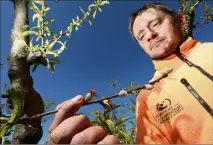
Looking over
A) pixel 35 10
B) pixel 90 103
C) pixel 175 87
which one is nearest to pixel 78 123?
pixel 90 103

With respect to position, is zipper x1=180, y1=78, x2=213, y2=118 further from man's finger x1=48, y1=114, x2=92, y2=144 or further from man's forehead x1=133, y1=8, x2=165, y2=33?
man's finger x1=48, y1=114, x2=92, y2=144

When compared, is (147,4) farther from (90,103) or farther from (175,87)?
(90,103)

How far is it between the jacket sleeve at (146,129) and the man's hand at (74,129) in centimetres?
79

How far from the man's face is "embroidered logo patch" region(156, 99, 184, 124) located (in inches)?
20.1

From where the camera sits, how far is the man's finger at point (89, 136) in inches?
27.0

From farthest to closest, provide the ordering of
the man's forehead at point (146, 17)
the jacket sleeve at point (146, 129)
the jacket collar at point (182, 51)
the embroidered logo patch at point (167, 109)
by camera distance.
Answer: the man's forehead at point (146, 17) < the jacket collar at point (182, 51) < the embroidered logo patch at point (167, 109) < the jacket sleeve at point (146, 129)

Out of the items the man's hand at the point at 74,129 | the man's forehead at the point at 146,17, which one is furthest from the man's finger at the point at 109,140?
the man's forehead at the point at 146,17

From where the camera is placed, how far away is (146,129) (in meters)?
1.57

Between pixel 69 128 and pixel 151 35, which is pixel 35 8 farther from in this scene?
pixel 69 128

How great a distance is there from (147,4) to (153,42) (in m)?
0.66

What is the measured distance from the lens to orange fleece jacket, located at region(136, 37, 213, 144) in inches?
59.4

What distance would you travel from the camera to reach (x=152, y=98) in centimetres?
178

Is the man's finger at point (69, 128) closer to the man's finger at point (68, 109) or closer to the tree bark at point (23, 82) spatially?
the man's finger at point (68, 109)

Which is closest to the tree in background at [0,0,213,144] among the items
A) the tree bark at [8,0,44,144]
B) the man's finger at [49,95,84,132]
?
the tree bark at [8,0,44,144]
